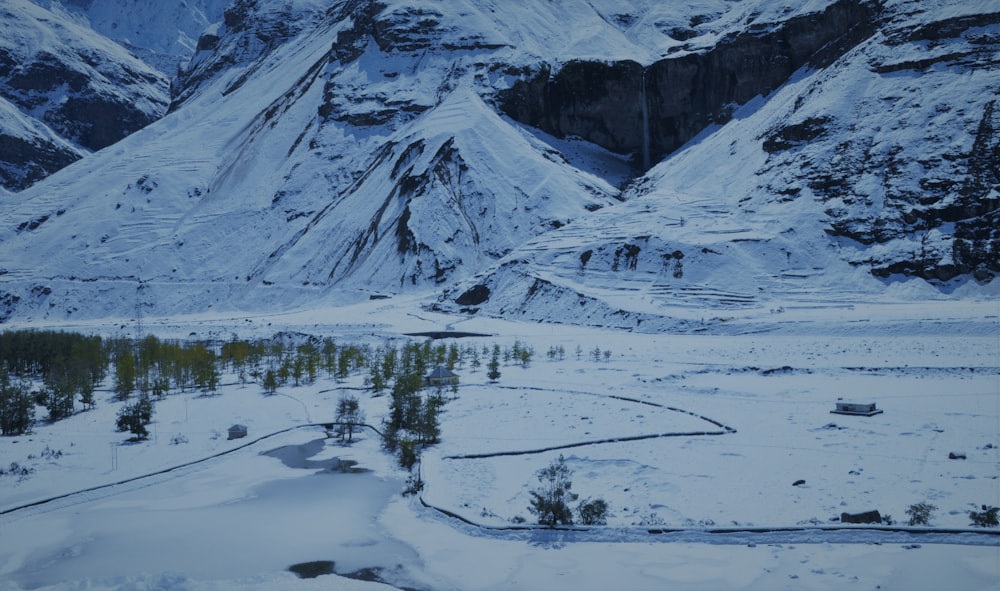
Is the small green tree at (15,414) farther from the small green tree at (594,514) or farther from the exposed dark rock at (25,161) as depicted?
the exposed dark rock at (25,161)

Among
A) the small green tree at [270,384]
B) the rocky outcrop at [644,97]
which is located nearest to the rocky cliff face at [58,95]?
the rocky outcrop at [644,97]

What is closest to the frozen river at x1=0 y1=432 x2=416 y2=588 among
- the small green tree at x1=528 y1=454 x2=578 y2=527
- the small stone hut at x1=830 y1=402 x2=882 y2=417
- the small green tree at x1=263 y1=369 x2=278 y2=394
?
the small green tree at x1=528 y1=454 x2=578 y2=527

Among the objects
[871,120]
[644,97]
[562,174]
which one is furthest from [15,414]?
[644,97]

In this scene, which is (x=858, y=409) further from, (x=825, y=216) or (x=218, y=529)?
(x=825, y=216)

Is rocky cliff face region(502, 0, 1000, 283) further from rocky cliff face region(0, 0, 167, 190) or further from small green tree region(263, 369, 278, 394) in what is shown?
rocky cliff face region(0, 0, 167, 190)

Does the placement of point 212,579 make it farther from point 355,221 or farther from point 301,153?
point 301,153
